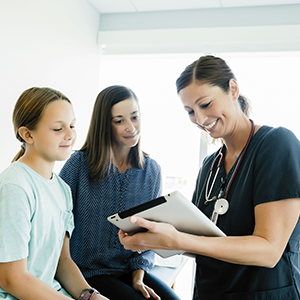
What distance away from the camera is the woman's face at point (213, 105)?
120 cm

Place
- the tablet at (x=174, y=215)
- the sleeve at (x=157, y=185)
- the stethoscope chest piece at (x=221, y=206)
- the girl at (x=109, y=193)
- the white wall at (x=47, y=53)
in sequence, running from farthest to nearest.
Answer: the white wall at (x=47, y=53)
the sleeve at (x=157, y=185)
the girl at (x=109, y=193)
the stethoscope chest piece at (x=221, y=206)
the tablet at (x=174, y=215)

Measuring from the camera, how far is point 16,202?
3.33ft

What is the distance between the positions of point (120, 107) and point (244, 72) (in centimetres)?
195

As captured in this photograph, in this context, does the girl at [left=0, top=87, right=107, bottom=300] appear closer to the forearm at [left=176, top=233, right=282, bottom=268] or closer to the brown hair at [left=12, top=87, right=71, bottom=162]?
the brown hair at [left=12, top=87, right=71, bottom=162]

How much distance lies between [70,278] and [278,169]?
918 millimetres

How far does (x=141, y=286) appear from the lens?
1.45m

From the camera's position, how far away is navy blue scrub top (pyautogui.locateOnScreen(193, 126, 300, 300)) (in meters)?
0.97

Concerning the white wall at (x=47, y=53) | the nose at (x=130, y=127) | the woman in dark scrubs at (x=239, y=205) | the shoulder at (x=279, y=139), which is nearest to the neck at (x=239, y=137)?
the woman in dark scrubs at (x=239, y=205)

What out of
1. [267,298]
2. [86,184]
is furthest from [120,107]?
[267,298]

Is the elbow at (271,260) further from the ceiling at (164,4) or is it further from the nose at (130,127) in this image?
the ceiling at (164,4)

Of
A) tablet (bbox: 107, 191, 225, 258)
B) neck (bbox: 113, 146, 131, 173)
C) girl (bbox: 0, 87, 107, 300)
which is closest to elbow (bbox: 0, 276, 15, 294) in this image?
girl (bbox: 0, 87, 107, 300)

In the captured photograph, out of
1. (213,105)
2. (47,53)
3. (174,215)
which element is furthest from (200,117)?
(47,53)

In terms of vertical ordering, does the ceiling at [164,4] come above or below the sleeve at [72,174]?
above

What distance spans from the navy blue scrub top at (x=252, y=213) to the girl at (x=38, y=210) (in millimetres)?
497
